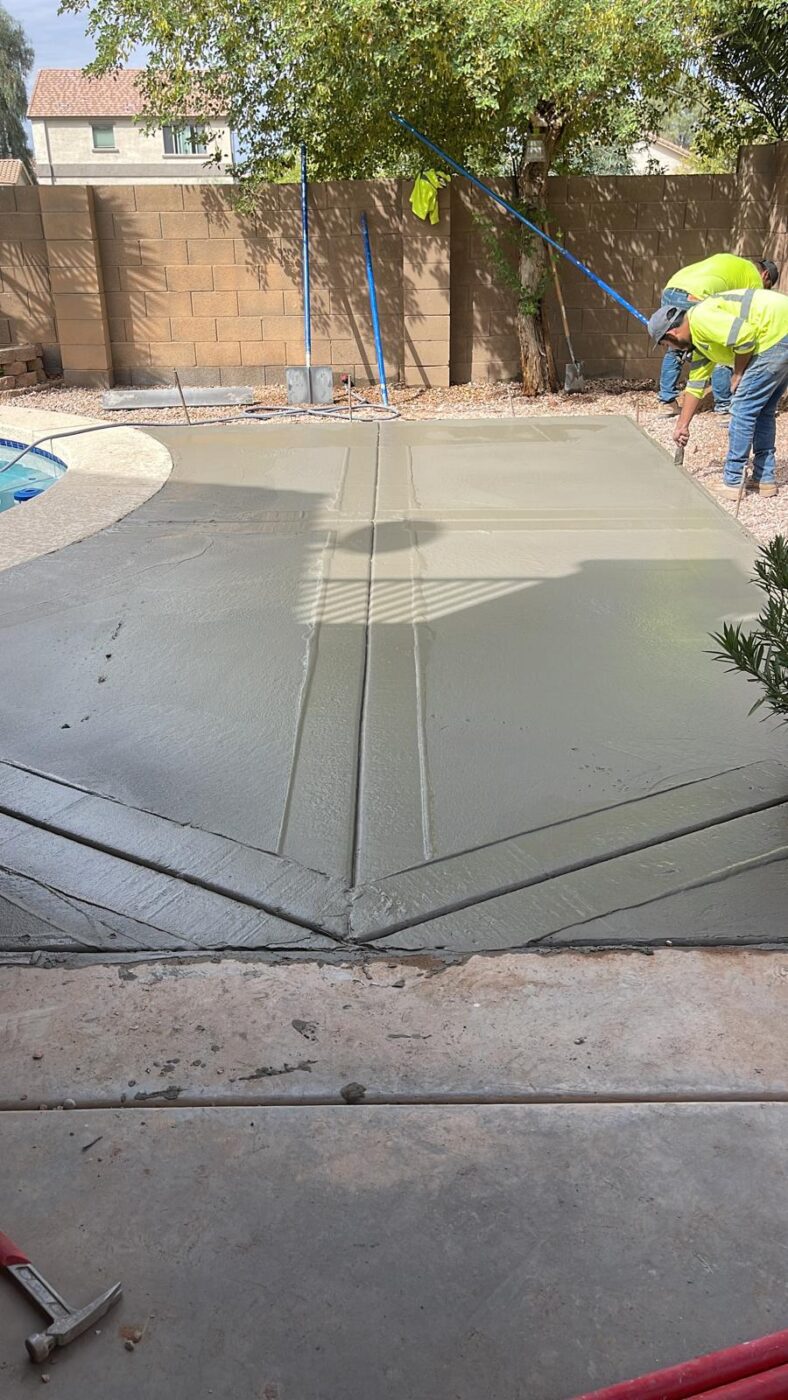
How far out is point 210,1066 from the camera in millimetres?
2098

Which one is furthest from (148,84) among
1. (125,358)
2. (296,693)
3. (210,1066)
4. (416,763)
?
(210,1066)

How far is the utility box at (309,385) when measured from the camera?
1020 centimetres

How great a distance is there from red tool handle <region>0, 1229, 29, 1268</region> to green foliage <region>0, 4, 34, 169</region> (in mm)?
43029

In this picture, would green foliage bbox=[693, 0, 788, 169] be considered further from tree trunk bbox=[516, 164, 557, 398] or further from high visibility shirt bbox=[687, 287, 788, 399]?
high visibility shirt bbox=[687, 287, 788, 399]

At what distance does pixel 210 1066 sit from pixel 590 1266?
0.83m

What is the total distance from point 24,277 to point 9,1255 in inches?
446

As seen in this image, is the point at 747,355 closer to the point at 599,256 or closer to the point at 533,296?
the point at 533,296

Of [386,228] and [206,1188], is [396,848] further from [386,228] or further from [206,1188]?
[386,228]

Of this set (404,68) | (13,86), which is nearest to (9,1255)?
(404,68)

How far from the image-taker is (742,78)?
9.83m

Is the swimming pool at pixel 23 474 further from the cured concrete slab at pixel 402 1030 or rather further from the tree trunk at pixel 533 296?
the cured concrete slab at pixel 402 1030

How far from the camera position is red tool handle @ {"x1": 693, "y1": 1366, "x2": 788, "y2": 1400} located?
1.29 m

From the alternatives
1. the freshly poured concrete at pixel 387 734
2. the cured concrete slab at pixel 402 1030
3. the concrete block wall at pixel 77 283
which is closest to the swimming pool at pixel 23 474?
the concrete block wall at pixel 77 283

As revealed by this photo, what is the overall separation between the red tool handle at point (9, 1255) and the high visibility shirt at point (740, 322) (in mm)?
6127
